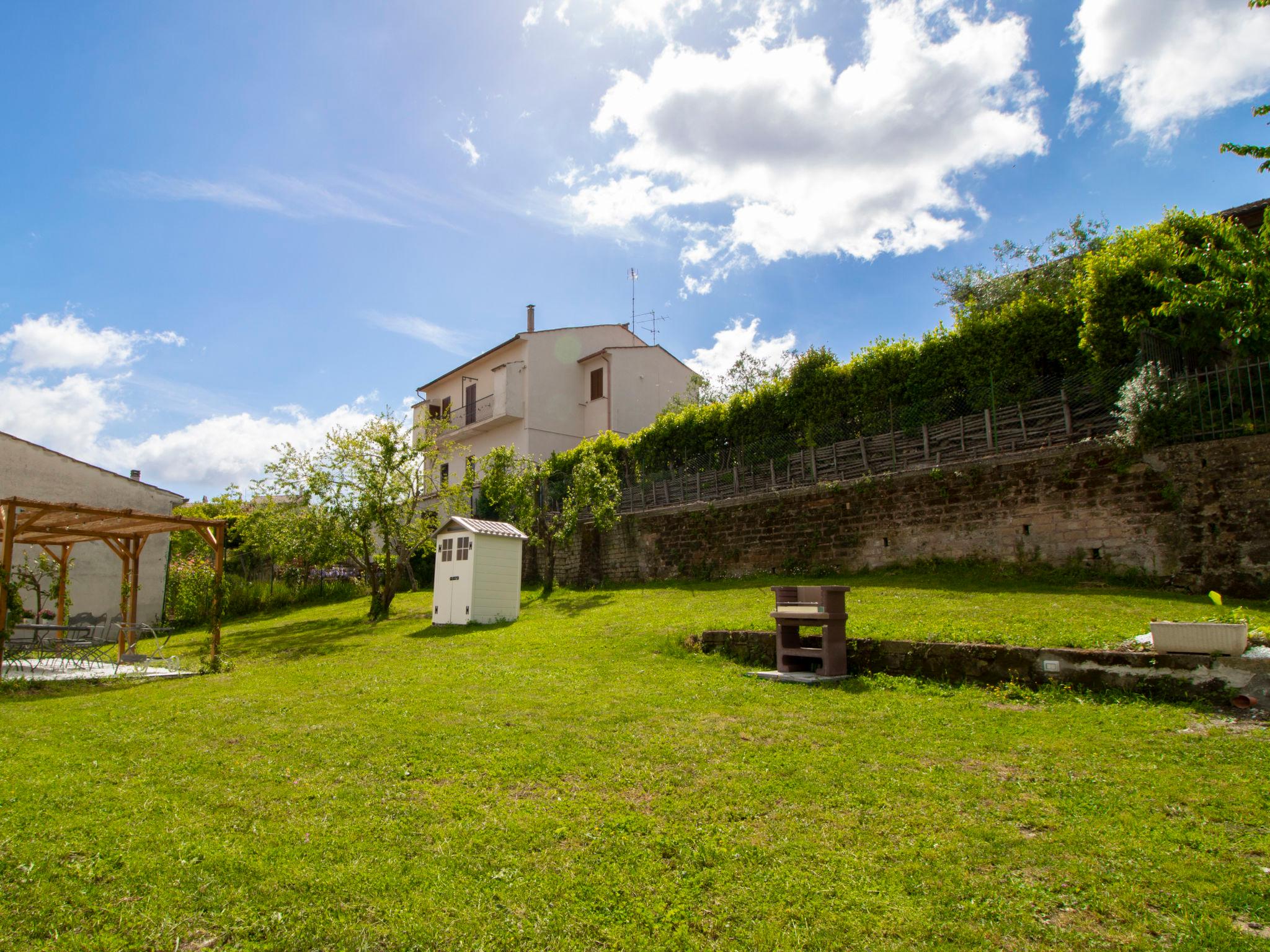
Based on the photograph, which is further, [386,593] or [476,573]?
[386,593]

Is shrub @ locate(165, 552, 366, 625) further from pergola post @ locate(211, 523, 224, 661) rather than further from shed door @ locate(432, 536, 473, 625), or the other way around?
pergola post @ locate(211, 523, 224, 661)

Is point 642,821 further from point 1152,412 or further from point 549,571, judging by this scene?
point 549,571

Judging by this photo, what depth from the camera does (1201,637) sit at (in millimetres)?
6422

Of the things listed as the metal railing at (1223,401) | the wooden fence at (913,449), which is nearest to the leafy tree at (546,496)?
the wooden fence at (913,449)

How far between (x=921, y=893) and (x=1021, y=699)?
4.27 m

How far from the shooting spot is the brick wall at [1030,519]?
10.8 meters

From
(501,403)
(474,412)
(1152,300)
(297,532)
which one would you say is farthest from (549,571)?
(1152,300)

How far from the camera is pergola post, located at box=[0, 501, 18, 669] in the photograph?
1003 cm

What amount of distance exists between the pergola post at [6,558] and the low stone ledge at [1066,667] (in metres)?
11.7

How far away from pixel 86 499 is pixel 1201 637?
24507 mm

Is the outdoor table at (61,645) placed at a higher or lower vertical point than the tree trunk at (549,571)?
lower

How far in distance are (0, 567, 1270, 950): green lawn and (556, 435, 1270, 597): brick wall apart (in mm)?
4650

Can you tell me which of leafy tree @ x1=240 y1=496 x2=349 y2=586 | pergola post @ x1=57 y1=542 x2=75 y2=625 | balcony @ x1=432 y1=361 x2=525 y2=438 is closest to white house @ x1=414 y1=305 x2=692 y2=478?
balcony @ x1=432 y1=361 x2=525 y2=438

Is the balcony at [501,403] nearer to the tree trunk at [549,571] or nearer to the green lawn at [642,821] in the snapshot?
the tree trunk at [549,571]
